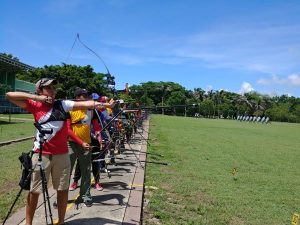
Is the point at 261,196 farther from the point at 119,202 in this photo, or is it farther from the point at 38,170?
the point at 38,170

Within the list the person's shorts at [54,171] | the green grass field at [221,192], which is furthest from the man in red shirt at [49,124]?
the green grass field at [221,192]

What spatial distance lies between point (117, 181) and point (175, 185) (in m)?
1.26

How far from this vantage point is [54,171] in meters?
5.35

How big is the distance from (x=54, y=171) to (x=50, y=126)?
0.60 metres

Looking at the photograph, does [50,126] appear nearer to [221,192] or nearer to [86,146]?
[86,146]

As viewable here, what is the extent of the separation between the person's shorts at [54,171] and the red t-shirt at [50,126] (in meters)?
0.08

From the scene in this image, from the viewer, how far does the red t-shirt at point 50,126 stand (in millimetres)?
5137

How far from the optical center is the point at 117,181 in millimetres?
9156

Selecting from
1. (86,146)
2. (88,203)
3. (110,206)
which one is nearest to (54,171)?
(86,146)

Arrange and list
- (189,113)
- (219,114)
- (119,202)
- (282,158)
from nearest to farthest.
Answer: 1. (119,202)
2. (282,158)
3. (189,113)
4. (219,114)

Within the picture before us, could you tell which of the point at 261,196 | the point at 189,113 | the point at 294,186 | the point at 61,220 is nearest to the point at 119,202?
the point at 61,220

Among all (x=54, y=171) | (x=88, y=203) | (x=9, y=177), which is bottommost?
A: (x=9, y=177)

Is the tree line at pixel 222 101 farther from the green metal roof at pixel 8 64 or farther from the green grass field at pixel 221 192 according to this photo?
the green grass field at pixel 221 192

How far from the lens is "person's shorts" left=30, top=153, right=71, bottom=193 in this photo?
203 inches
